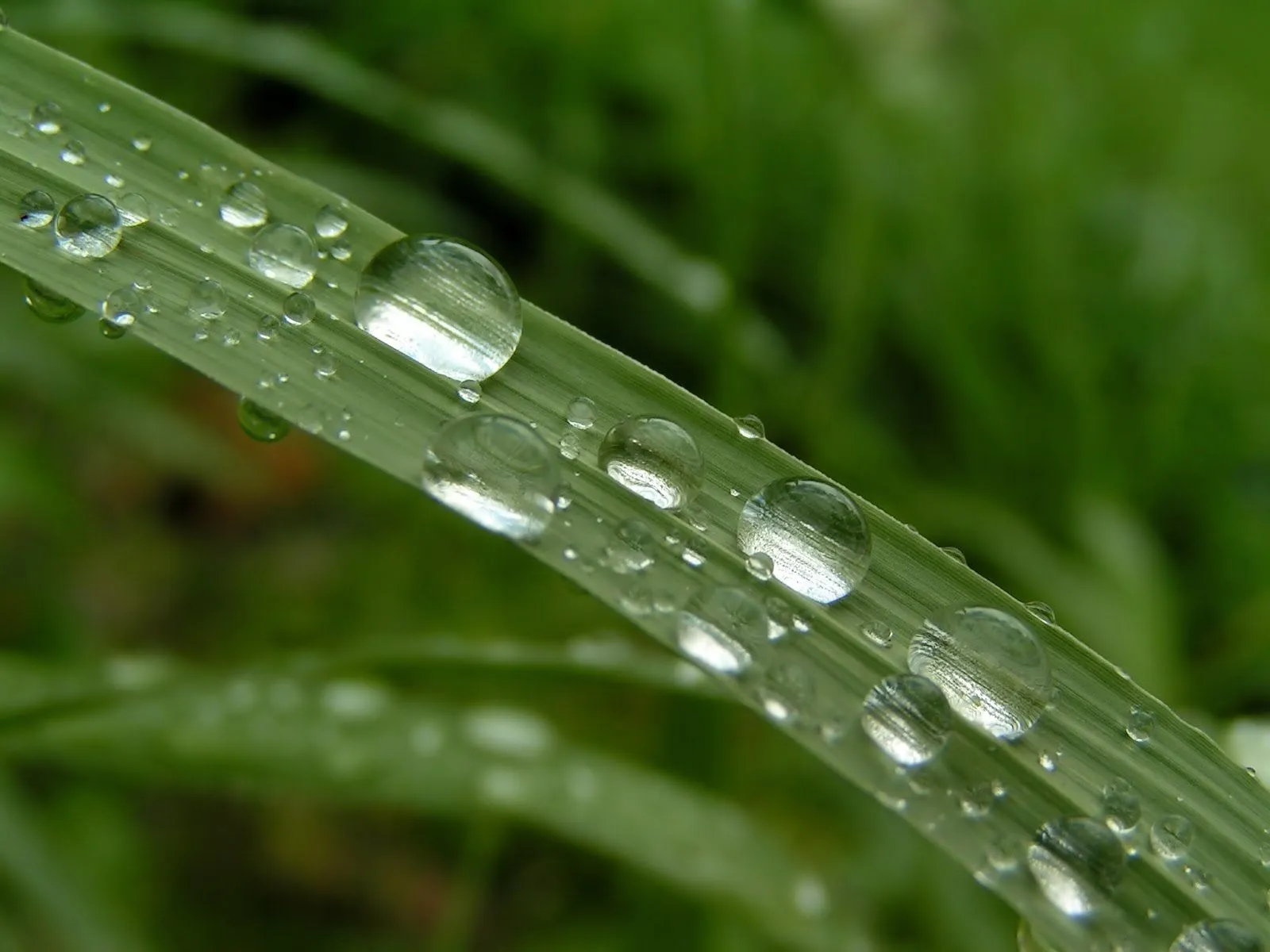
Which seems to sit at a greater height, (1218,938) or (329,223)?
(329,223)

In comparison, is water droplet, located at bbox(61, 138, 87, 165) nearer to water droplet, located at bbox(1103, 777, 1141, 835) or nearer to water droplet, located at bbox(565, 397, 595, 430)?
water droplet, located at bbox(565, 397, 595, 430)

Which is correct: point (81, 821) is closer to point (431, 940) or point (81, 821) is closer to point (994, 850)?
point (431, 940)

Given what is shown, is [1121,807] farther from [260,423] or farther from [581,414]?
[260,423]

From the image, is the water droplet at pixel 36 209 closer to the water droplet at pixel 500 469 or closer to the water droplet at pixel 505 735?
the water droplet at pixel 500 469

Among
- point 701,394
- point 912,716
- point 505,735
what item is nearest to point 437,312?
point 912,716

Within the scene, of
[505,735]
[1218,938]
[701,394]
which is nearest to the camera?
[1218,938]

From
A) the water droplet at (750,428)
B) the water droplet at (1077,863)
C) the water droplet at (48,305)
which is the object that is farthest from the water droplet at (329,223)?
the water droplet at (1077,863)

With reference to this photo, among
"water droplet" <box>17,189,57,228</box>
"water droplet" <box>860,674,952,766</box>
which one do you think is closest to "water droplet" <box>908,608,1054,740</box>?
"water droplet" <box>860,674,952,766</box>
